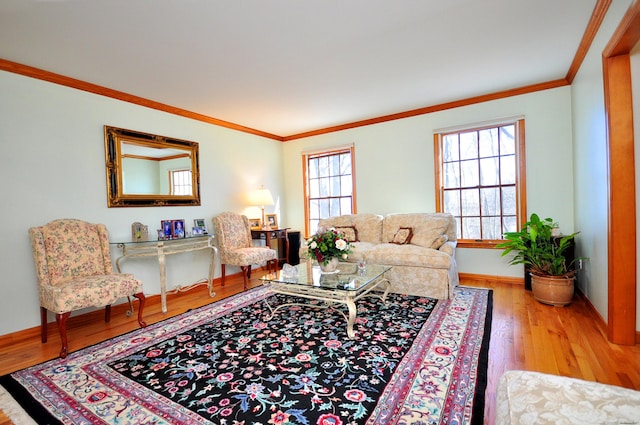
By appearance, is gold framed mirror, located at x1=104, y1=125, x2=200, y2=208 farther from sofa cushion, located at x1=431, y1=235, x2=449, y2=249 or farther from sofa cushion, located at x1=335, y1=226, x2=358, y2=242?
sofa cushion, located at x1=431, y1=235, x2=449, y2=249

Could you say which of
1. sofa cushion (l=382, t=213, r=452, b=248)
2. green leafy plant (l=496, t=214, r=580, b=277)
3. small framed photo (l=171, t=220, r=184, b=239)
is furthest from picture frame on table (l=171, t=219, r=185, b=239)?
green leafy plant (l=496, t=214, r=580, b=277)

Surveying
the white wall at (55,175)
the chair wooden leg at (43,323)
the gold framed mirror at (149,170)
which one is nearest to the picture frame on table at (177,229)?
the white wall at (55,175)

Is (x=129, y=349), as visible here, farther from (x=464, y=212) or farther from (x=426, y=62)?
(x=464, y=212)

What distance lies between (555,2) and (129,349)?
421cm

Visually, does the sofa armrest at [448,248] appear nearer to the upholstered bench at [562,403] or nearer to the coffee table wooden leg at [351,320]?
the coffee table wooden leg at [351,320]

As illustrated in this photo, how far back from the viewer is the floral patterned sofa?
3.46 meters

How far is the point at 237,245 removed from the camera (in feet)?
14.8

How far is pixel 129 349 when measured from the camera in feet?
8.04

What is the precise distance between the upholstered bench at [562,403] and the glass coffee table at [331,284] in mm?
1588

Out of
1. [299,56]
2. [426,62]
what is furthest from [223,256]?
[426,62]

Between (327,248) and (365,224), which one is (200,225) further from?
(365,224)

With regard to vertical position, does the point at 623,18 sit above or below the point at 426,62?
below

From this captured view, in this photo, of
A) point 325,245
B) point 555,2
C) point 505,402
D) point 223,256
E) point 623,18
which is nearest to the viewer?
point 505,402

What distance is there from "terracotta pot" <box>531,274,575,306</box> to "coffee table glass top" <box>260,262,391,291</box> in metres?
1.66
